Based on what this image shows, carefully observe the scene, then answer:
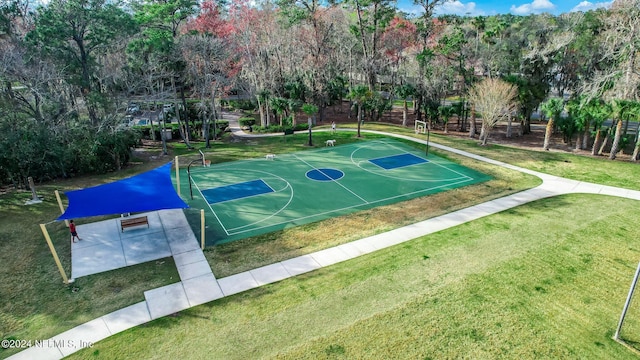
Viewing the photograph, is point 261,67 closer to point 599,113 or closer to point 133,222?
point 133,222

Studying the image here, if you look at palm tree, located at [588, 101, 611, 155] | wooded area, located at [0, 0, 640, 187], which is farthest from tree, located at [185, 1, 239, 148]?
palm tree, located at [588, 101, 611, 155]

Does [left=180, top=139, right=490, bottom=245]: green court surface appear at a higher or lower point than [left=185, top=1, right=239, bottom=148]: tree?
lower

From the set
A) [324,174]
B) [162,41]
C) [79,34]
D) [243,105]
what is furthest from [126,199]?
[243,105]

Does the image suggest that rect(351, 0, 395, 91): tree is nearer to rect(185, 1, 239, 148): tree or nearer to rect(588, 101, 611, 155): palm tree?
rect(185, 1, 239, 148): tree

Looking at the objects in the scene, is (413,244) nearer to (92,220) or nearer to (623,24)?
(92,220)

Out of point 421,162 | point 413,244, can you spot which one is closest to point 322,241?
point 413,244

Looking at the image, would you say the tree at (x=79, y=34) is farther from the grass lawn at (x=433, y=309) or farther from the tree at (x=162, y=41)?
the grass lawn at (x=433, y=309)

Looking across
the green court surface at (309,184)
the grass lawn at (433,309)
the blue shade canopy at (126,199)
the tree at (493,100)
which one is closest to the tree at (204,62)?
the green court surface at (309,184)
